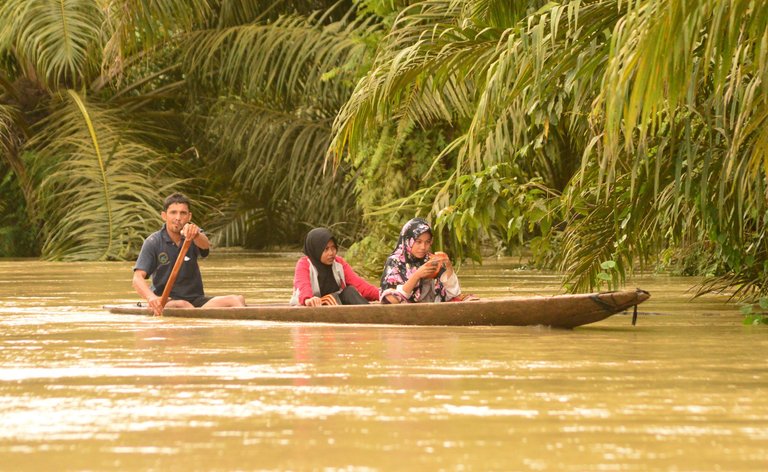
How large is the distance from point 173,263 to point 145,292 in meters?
0.39

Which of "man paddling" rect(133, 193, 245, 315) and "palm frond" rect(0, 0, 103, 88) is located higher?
"palm frond" rect(0, 0, 103, 88)

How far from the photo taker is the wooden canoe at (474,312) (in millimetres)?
8242

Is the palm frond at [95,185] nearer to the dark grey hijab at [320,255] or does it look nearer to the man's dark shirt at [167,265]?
the man's dark shirt at [167,265]

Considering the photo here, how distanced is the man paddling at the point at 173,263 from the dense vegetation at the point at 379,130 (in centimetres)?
108

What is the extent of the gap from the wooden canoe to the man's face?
79 centimetres

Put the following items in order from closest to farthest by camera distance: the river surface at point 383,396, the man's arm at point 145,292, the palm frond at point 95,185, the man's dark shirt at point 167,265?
the river surface at point 383,396, the man's arm at point 145,292, the man's dark shirt at point 167,265, the palm frond at point 95,185

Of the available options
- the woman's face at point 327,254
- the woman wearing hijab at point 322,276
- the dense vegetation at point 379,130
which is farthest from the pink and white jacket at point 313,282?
the dense vegetation at point 379,130

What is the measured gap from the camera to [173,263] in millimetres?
10930

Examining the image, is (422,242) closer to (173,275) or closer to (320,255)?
(320,255)

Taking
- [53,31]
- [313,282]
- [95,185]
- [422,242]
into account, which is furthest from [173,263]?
[53,31]

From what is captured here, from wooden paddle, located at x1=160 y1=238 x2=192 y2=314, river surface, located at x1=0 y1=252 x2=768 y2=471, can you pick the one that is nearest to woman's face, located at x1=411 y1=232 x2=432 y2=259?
river surface, located at x1=0 y1=252 x2=768 y2=471

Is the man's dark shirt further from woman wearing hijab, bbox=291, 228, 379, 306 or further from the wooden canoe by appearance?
woman wearing hijab, bbox=291, 228, 379, 306

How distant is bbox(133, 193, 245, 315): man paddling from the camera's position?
10.7 metres

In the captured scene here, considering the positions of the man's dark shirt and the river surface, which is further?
the man's dark shirt
